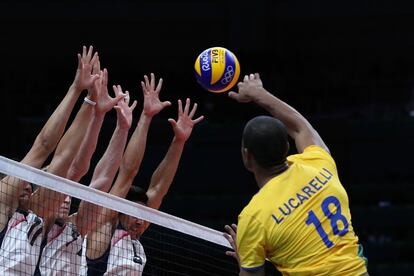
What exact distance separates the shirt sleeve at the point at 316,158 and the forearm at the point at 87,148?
2.36 m

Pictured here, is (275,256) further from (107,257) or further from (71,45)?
(71,45)

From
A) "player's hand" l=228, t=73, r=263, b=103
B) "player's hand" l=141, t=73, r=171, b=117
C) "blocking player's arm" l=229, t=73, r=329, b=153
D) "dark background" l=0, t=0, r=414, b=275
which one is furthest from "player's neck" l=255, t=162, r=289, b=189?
"dark background" l=0, t=0, r=414, b=275

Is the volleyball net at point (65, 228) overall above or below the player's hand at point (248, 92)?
below

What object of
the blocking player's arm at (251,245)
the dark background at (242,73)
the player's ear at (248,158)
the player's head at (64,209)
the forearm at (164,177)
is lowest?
the blocking player's arm at (251,245)

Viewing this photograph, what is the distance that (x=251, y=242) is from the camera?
4.45m

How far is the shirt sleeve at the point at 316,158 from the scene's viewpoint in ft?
16.0

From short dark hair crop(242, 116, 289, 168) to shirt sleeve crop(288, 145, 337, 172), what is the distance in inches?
11.7

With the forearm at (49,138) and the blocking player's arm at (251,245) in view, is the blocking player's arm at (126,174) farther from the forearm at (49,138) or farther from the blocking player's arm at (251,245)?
the blocking player's arm at (251,245)

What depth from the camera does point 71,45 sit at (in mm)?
19484

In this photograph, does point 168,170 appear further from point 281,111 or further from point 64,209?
point 281,111

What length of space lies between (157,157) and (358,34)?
6.88 metres

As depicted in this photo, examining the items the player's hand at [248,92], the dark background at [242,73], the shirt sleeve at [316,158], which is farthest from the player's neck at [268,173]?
the dark background at [242,73]

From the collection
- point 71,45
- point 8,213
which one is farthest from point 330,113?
point 8,213

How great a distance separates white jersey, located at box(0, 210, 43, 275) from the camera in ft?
20.6
